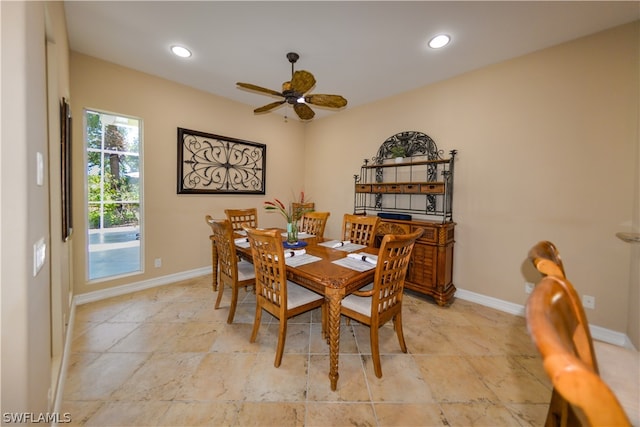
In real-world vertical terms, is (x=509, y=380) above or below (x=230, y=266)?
below

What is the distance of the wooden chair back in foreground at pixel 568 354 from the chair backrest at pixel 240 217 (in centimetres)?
318

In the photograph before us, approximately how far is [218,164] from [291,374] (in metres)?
3.13

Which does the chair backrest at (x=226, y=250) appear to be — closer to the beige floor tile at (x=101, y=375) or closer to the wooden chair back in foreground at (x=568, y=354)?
the beige floor tile at (x=101, y=375)

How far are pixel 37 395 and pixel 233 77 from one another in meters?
3.32

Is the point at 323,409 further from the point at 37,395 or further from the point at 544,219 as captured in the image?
the point at 544,219

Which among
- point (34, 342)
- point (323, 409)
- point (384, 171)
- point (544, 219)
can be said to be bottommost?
point (323, 409)

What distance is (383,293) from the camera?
1719 millimetres

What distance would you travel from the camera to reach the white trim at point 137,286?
9.03 ft

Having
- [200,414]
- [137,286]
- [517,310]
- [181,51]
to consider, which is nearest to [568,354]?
[200,414]

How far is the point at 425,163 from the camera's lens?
3086 mm

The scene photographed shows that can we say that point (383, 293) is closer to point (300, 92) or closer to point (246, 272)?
point (246, 272)

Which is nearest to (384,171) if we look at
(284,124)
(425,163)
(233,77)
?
(425,163)

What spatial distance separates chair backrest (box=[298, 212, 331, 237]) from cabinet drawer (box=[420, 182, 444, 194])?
4.15 ft

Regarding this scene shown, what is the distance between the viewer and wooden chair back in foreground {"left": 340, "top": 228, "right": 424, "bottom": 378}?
156 cm
